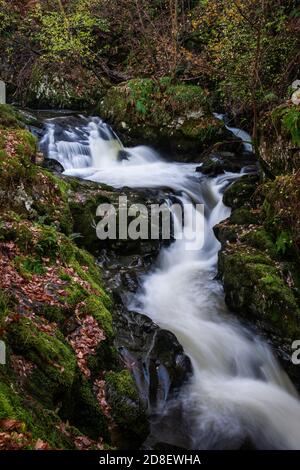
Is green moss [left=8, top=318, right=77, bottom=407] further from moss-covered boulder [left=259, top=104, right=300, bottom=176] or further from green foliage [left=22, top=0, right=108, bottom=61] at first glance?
green foliage [left=22, top=0, right=108, bottom=61]

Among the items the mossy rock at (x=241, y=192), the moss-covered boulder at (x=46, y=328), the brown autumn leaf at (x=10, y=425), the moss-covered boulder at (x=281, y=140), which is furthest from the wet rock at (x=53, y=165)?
the brown autumn leaf at (x=10, y=425)

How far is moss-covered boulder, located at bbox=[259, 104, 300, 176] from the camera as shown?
755 cm

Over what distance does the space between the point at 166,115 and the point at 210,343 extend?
9593 mm

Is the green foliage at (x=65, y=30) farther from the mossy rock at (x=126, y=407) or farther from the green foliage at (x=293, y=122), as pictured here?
the mossy rock at (x=126, y=407)

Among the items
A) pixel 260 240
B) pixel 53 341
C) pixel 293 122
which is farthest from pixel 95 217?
pixel 53 341

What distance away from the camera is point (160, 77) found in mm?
15789

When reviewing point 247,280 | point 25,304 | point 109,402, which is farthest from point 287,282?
point 25,304

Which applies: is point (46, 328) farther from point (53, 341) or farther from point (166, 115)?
point (166, 115)

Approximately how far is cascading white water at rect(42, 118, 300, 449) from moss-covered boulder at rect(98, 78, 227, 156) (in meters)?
1.82

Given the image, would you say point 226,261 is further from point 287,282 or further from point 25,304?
point 25,304

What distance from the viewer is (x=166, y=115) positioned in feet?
46.4

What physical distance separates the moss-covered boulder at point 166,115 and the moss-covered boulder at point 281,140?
14.3ft

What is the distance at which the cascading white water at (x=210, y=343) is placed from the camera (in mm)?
5422

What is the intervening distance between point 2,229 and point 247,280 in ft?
14.0
